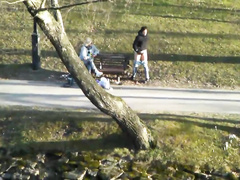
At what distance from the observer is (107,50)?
15.8 m

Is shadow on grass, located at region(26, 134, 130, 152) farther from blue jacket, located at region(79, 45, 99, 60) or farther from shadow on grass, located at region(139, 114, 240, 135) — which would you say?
blue jacket, located at region(79, 45, 99, 60)

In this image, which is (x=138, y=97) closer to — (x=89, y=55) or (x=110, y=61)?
(x=89, y=55)

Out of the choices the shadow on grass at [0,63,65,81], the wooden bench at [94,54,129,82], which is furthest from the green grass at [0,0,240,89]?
the wooden bench at [94,54,129,82]

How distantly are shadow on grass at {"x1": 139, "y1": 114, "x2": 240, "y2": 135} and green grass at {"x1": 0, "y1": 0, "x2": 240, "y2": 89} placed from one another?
2.86 metres

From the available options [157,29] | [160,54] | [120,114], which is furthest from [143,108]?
[157,29]

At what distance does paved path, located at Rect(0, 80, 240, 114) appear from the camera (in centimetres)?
1189

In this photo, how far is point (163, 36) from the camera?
16453mm

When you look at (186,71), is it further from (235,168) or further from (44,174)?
(44,174)

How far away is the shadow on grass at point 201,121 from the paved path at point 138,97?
43 centimetres

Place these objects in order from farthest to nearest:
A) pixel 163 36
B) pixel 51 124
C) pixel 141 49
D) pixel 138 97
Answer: pixel 163 36 < pixel 141 49 < pixel 138 97 < pixel 51 124

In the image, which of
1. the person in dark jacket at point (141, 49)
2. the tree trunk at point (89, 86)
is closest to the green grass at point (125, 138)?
the tree trunk at point (89, 86)

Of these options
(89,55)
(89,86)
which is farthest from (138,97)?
(89,86)

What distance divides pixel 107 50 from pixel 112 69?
1920 mm

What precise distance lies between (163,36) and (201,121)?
5.87 m
